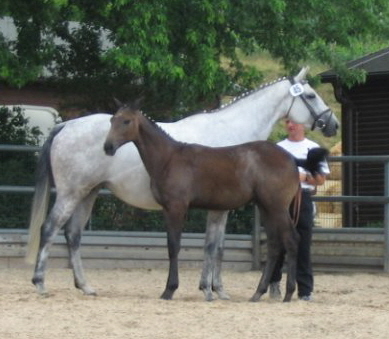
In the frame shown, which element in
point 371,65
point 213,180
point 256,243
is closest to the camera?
point 213,180

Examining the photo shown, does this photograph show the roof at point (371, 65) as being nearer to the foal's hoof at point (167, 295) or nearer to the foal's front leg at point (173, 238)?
the foal's front leg at point (173, 238)

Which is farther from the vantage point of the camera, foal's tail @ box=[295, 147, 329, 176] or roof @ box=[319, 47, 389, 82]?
roof @ box=[319, 47, 389, 82]

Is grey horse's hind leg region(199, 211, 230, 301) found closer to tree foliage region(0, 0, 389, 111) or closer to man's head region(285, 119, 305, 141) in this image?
man's head region(285, 119, 305, 141)

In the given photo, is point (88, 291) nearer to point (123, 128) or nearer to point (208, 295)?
point (208, 295)

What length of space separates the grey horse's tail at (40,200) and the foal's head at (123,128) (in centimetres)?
118

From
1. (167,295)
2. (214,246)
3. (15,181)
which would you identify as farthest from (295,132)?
(15,181)

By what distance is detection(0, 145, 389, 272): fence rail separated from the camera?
1421 centimetres

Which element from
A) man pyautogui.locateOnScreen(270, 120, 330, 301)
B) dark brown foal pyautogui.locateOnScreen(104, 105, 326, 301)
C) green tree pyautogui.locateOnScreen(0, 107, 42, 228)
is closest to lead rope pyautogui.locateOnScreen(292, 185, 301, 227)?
man pyautogui.locateOnScreen(270, 120, 330, 301)

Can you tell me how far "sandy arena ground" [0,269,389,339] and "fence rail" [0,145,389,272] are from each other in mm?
1800

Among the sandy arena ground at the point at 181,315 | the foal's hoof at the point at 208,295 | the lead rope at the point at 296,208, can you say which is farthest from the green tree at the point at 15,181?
the lead rope at the point at 296,208

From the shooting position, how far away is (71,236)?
11.8 m

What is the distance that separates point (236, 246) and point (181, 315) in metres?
5.36

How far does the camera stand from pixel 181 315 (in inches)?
374

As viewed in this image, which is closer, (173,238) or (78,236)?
(173,238)
